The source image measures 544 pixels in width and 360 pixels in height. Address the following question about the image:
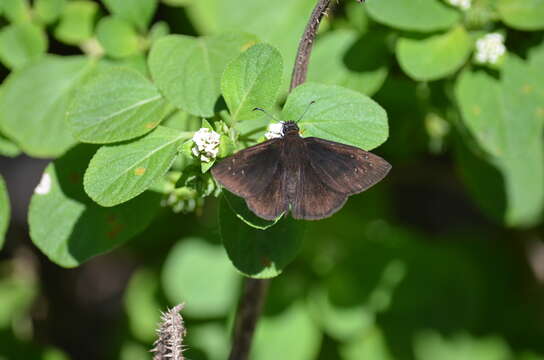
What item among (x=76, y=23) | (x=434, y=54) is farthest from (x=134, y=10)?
(x=434, y=54)

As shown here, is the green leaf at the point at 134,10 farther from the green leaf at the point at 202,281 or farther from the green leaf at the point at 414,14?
the green leaf at the point at 202,281

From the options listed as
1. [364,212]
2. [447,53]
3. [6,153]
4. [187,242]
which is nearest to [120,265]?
[187,242]

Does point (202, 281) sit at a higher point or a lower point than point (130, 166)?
lower

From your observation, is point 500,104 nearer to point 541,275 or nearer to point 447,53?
point 447,53

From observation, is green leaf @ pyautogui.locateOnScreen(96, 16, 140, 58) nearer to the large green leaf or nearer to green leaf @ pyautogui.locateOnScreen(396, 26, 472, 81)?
the large green leaf

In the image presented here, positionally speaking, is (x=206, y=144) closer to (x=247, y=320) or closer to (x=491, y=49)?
(x=247, y=320)

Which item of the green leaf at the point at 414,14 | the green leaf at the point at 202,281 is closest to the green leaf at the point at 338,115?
the green leaf at the point at 414,14

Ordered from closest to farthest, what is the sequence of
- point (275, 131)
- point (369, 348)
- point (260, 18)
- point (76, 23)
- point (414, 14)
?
1. point (275, 131)
2. point (414, 14)
3. point (76, 23)
4. point (260, 18)
5. point (369, 348)
